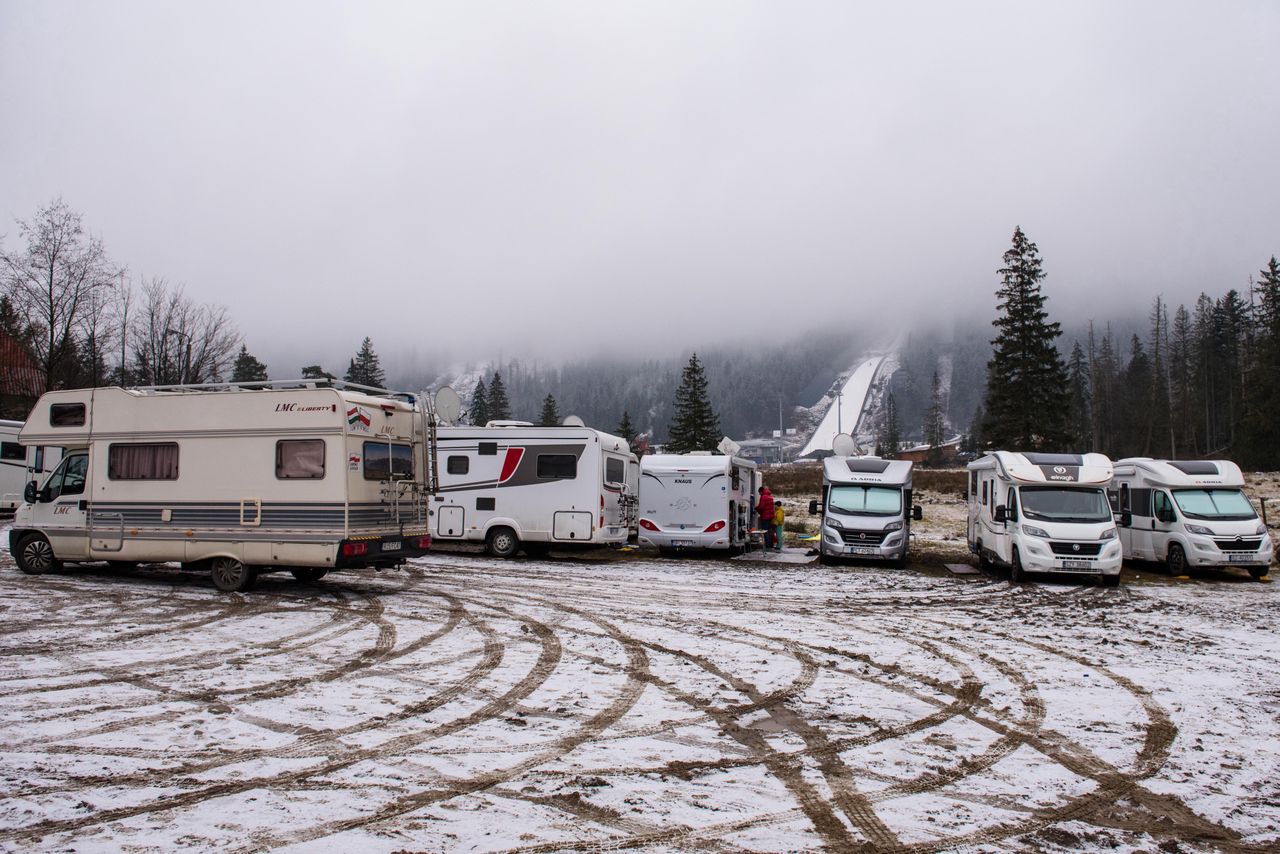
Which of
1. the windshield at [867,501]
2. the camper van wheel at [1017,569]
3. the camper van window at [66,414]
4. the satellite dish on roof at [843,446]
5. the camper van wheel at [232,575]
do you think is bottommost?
the camper van wheel at [1017,569]

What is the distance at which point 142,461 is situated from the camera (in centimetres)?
1346

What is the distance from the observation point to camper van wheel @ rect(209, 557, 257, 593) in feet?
42.1

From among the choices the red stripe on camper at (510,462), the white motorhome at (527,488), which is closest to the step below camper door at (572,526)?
the white motorhome at (527,488)

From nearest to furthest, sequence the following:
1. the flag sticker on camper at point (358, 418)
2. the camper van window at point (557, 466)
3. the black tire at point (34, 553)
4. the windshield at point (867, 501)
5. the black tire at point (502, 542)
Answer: the flag sticker on camper at point (358, 418)
the black tire at point (34, 553)
the camper van window at point (557, 466)
the black tire at point (502, 542)
the windshield at point (867, 501)

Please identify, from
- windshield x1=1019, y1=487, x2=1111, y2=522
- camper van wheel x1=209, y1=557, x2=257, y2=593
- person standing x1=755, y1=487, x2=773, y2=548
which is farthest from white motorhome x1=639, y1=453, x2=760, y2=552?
camper van wheel x1=209, y1=557, x2=257, y2=593

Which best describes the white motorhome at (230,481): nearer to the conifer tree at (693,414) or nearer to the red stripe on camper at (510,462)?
the red stripe on camper at (510,462)

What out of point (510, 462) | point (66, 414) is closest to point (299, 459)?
point (66, 414)

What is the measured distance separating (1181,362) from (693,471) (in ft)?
301

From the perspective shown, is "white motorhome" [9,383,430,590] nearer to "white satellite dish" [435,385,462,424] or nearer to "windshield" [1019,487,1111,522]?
"white satellite dish" [435,385,462,424]

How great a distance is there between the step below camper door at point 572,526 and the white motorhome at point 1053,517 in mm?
8598

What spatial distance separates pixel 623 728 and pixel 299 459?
27.4 feet

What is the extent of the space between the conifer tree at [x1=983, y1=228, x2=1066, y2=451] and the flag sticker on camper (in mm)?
40792

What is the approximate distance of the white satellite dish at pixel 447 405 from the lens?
796 inches

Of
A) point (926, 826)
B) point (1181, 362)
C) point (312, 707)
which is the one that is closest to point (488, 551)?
point (312, 707)
